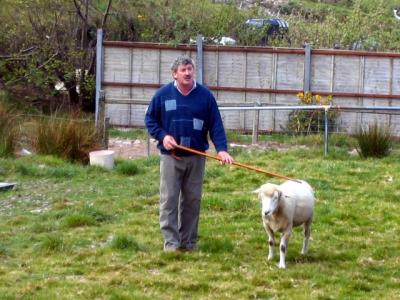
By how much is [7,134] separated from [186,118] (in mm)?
7822

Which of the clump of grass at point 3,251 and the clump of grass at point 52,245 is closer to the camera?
the clump of grass at point 3,251

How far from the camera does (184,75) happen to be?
8.41 meters

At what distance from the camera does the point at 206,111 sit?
8602 mm

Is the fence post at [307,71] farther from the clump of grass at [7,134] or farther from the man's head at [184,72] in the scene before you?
the man's head at [184,72]

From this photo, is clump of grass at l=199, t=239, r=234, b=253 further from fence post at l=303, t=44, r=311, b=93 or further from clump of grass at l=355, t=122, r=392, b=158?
fence post at l=303, t=44, r=311, b=93

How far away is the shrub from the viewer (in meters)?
19.8

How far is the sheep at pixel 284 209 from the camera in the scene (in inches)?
317

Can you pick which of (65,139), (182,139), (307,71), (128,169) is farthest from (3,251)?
(307,71)

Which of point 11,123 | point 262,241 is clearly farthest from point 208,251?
point 11,123

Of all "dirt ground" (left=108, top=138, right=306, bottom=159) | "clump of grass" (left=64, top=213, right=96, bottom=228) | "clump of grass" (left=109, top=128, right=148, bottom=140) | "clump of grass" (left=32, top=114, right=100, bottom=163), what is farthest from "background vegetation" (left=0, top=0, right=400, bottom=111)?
"clump of grass" (left=64, top=213, right=96, bottom=228)

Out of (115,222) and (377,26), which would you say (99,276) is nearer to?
(115,222)

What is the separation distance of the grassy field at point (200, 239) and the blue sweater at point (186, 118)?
111cm

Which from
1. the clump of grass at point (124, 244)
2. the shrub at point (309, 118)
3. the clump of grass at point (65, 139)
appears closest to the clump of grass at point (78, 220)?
the clump of grass at point (124, 244)

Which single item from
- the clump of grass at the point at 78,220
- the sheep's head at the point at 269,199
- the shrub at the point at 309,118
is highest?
the shrub at the point at 309,118
